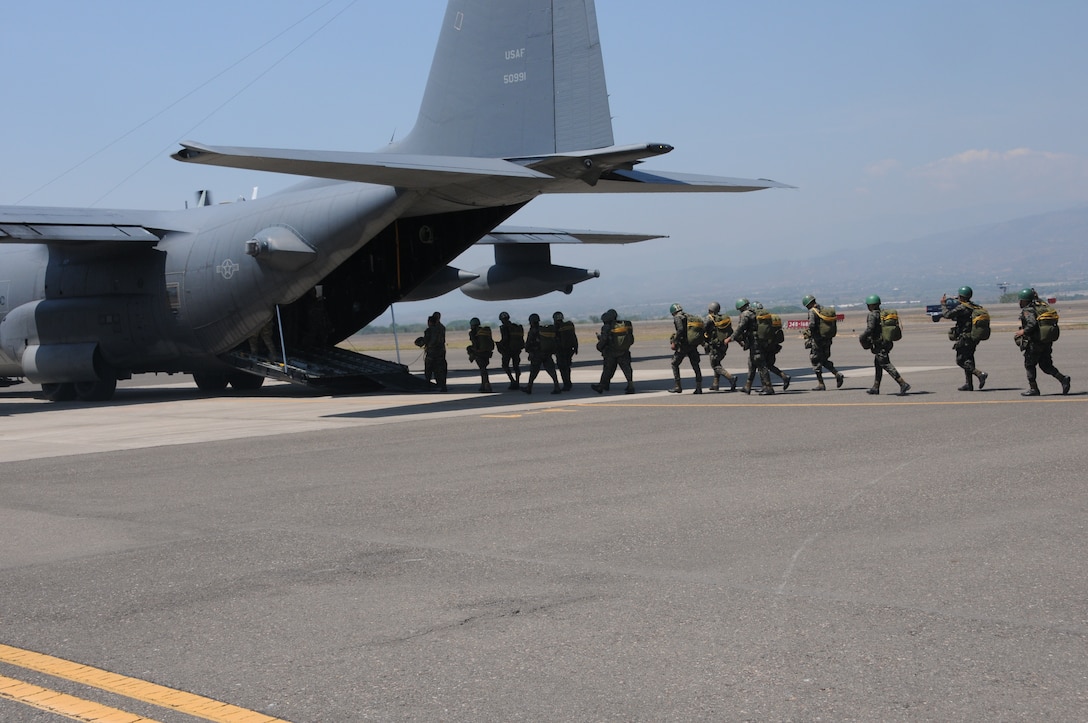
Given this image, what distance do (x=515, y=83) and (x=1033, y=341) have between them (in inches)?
404

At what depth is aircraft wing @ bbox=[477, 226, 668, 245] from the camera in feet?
105

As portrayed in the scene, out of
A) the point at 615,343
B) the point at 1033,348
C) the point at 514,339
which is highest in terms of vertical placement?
the point at 514,339

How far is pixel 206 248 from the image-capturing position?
24.6 meters

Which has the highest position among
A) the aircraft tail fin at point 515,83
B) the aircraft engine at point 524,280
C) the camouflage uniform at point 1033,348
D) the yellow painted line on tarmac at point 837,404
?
the aircraft tail fin at point 515,83

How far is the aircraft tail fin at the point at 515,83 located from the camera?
797 inches

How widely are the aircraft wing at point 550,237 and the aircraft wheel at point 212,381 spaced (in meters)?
7.70

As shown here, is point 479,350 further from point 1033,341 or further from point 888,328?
point 1033,341

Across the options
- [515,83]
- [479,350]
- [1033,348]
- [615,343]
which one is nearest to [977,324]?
[1033,348]

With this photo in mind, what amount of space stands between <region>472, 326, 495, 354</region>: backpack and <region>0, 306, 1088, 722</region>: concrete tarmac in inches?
334

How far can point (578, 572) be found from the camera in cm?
723

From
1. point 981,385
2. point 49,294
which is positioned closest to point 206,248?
point 49,294

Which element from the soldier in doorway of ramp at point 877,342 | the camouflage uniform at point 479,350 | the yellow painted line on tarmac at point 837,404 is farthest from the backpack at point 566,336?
the soldier in doorway of ramp at point 877,342

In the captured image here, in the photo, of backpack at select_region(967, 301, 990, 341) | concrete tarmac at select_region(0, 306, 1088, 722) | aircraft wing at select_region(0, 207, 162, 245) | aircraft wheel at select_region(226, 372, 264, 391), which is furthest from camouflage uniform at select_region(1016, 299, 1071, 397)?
aircraft wheel at select_region(226, 372, 264, 391)

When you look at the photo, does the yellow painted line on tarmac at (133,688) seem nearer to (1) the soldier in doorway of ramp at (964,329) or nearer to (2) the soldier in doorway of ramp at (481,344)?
(1) the soldier in doorway of ramp at (964,329)
